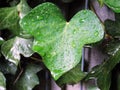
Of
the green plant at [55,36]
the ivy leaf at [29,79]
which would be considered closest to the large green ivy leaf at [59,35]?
the green plant at [55,36]

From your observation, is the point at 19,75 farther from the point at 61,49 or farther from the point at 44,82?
the point at 61,49

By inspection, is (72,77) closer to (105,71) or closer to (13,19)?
(105,71)

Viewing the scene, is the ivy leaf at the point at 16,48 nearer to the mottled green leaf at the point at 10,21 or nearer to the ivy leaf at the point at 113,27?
the mottled green leaf at the point at 10,21

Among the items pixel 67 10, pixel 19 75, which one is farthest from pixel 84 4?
pixel 19 75

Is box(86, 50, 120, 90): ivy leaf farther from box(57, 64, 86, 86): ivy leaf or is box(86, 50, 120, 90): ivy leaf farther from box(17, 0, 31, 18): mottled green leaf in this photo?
box(17, 0, 31, 18): mottled green leaf

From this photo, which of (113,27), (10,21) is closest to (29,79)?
(10,21)

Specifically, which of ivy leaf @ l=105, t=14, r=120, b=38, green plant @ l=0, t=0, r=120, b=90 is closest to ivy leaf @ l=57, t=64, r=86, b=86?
green plant @ l=0, t=0, r=120, b=90
